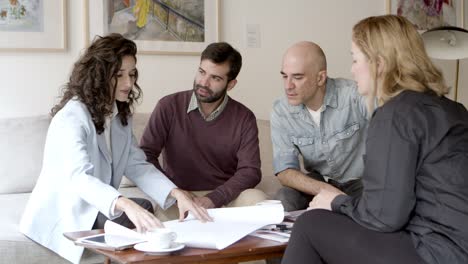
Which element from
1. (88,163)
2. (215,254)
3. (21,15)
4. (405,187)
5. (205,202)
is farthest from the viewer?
(21,15)

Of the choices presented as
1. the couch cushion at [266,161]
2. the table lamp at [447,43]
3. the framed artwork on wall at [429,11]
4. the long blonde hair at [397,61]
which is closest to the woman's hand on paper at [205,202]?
the couch cushion at [266,161]

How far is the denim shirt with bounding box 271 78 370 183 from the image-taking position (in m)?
3.11

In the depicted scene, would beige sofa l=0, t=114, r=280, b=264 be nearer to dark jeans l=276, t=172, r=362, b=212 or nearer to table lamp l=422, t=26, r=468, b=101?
dark jeans l=276, t=172, r=362, b=212

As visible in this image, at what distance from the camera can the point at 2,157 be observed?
3193 millimetres

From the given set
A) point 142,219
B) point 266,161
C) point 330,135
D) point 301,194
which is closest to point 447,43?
point 266,161

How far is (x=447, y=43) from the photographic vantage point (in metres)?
4.19

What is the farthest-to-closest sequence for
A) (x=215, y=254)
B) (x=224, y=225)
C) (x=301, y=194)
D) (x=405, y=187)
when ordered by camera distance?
1. (x=301, y=194)
2. (x=224, y=225)
3. (x=215, y=254)
4. (x=405, y=187)

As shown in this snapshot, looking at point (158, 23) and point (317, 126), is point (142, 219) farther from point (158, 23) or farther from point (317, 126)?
point (158, 23)

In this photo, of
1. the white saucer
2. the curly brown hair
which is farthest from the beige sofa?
the white saucer

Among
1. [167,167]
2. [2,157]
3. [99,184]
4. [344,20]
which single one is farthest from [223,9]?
[99,184]

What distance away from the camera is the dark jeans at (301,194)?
9.86 ft

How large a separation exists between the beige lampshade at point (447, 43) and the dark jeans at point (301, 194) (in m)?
1.42

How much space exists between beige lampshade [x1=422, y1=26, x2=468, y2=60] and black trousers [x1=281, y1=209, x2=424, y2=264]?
2.49m

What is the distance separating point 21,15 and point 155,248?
6.46 feet
